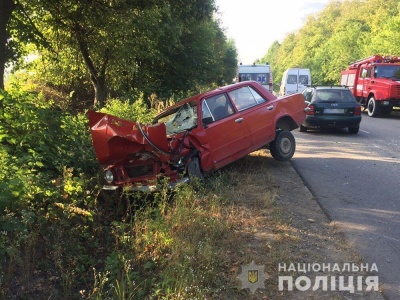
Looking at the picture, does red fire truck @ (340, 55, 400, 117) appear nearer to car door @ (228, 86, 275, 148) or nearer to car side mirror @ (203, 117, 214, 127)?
car door @ (228, 86, 275, 148)

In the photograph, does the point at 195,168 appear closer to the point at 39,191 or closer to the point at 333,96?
the point at 39,191

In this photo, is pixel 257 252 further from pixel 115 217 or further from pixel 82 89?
pixel 82 89

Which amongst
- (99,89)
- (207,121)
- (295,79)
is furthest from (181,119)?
(295,79)

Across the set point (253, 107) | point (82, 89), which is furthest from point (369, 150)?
point (82, 89)

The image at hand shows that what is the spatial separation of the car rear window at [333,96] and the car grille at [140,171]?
9.10 meters

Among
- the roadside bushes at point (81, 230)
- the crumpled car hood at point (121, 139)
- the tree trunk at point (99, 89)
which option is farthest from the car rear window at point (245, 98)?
the tree trunk at point (99, 89)

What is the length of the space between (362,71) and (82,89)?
15237mm

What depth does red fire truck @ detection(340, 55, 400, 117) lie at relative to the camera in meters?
19.3

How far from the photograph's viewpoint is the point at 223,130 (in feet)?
24.8

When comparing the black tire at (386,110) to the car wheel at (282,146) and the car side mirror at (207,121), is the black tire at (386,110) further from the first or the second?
the car side mirror at (207,121)

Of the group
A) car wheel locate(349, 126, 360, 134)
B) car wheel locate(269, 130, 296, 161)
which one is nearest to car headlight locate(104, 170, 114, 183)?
car wheel locate(269, 130, 296, 161)

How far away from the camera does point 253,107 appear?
826 centimetres

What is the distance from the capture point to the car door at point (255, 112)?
8.05 meters

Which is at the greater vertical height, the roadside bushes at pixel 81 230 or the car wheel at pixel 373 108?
the roadside bushes at pixel 81 230
